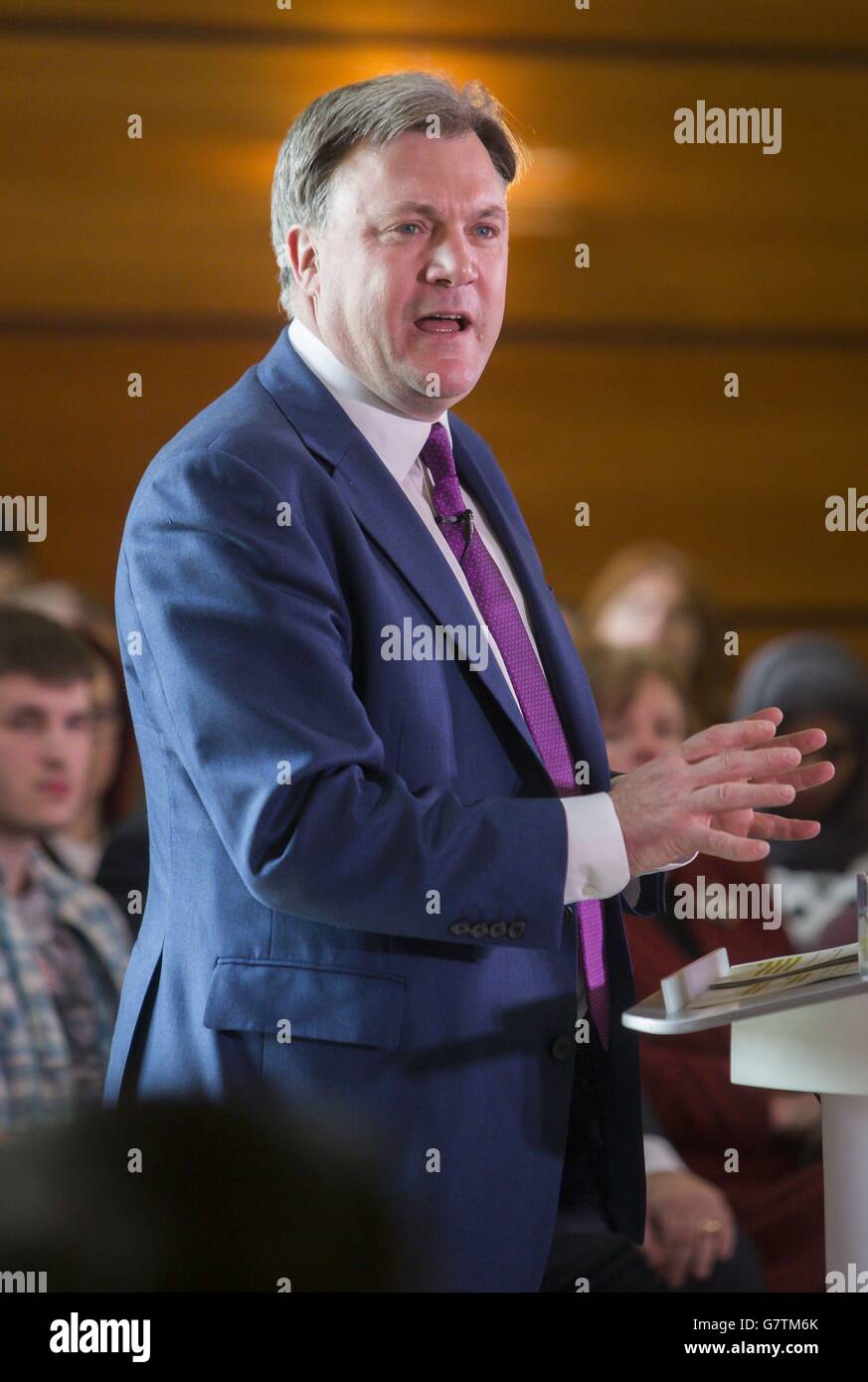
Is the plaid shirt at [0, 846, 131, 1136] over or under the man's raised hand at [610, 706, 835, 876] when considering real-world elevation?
under

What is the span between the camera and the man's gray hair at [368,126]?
1.62 m

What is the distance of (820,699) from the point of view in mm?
3129

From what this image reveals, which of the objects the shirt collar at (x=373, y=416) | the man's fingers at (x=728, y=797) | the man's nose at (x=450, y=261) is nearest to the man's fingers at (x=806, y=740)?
the man's fingers at (x=728, y=797)

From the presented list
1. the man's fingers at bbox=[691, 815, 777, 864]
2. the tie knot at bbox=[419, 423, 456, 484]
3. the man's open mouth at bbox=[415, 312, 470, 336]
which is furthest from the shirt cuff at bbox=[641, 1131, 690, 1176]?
the man's open mouth at bbox=[415, 312, 470, 336]

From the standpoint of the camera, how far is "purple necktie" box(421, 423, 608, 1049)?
5.16 ft

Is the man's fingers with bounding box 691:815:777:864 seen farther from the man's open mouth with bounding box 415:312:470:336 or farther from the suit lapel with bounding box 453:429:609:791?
the man's open mouth with bounding box 415:312:470:336

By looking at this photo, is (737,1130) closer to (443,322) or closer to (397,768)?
(397,768)

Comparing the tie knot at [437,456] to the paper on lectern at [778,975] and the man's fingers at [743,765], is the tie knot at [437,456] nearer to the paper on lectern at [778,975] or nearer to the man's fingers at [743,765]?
the man's fingers at [743,765]

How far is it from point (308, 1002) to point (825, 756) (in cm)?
192

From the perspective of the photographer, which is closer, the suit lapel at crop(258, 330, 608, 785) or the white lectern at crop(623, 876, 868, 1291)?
the white lectern at crop(623, 876, 868, 1291)

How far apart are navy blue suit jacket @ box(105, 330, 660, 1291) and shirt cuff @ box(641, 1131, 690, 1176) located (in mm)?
581

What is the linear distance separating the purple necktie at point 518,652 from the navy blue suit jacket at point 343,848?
0.12 ft

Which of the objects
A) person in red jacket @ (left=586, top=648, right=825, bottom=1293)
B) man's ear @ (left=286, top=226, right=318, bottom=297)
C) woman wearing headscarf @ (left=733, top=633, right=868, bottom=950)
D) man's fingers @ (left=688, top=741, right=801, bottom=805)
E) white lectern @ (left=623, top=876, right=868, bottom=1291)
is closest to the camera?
white lectern @ (left=623, top=876, right=868, bottom=1291)

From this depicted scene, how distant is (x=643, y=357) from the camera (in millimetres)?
3201
